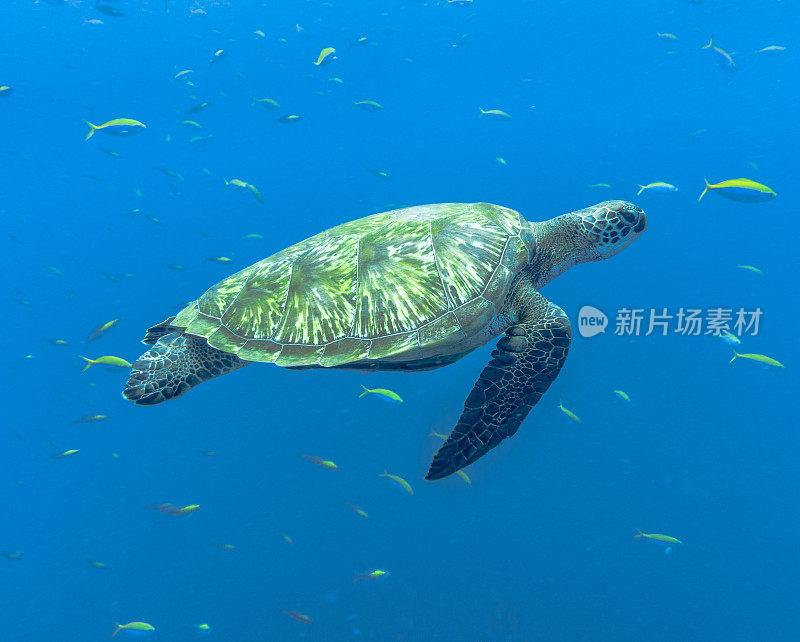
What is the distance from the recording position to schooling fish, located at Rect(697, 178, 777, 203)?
3274mm

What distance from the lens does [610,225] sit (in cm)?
332

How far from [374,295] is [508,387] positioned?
1132mm

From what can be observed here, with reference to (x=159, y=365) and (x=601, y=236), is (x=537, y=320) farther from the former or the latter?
(x=159, y=365)

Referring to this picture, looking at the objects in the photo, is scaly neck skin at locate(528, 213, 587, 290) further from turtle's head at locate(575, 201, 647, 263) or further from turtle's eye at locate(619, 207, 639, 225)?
turtle's eye at locate(619, 207, 639, 225)

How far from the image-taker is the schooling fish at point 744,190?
10.7ft

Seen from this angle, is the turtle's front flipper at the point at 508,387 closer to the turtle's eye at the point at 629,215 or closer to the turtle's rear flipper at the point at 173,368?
the turtle's eye at the point at 629,215

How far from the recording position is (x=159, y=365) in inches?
118

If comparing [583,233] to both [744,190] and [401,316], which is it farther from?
[401,316]

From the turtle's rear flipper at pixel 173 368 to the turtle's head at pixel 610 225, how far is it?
323 cm

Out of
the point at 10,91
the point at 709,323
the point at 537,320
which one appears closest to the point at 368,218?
the point at 537,320

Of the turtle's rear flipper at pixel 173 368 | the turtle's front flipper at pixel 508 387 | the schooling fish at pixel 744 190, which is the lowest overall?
the turtle's rear flipper at pixel 173 368

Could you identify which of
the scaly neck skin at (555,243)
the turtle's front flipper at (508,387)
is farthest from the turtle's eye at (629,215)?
the turtle's front flipper at (508,387)

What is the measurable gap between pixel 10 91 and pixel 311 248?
7.15m

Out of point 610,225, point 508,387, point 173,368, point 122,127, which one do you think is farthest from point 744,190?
point 122,127
